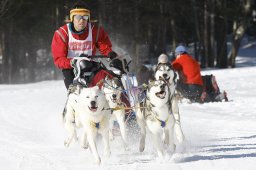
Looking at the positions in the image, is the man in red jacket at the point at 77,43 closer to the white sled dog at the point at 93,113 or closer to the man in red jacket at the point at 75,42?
the man in red jacket at the point at 75,42

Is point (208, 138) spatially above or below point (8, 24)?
below

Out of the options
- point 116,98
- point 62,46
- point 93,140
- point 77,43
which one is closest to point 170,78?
point 116,98

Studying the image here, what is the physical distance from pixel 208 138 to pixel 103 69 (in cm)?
220

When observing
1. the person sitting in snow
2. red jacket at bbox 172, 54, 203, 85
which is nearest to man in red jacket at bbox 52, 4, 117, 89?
red jacket at bbox 172, 54, 203, 85

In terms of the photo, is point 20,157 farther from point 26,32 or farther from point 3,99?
point 26,32

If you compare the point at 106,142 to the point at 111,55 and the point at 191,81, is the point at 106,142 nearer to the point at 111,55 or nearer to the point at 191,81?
the point at 111,55

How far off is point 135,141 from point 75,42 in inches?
60.9

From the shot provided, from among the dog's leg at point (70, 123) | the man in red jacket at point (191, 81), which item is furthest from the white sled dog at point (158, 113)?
the man in red jacket at point (191, 81)

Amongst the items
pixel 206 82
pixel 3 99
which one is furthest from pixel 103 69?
pixel 3 99

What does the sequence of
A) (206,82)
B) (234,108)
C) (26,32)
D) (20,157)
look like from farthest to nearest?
(26,32) < (206,82) < (234,108) < (20,157)

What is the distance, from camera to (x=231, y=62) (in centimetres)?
3067

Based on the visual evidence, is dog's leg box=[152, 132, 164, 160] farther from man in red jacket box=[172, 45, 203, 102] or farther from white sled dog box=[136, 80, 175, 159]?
man in red jacket box=[172, 45, 203, 102]

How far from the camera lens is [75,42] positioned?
24.8 ft

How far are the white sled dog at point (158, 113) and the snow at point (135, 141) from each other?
22 cm
